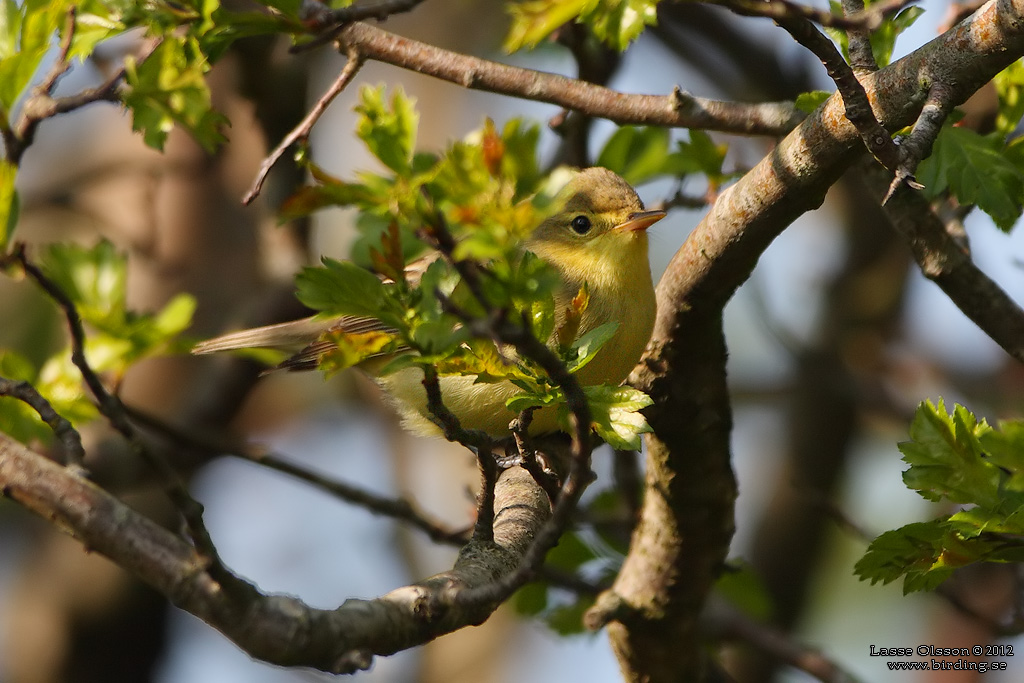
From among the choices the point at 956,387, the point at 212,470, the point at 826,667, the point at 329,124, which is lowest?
the point at 826,667

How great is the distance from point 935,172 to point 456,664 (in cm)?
674

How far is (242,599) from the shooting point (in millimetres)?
2002

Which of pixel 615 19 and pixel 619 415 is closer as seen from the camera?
pixel 619 415

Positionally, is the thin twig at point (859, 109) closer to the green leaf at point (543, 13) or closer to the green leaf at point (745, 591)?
the green leaf at point (543, 13)

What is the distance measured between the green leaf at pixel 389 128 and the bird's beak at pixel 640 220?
1.81 metres

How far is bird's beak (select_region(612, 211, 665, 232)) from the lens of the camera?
15.5 feet

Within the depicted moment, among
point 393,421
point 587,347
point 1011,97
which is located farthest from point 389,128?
point 393,421

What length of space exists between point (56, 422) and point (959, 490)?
238cm

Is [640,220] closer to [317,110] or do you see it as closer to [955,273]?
[955,273]

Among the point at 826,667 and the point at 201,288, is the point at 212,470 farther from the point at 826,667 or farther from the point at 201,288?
the point at 826,667

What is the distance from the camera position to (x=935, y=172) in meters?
3.18

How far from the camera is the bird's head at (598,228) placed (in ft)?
15.7

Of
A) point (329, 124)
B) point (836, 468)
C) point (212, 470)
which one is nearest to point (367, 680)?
point (212, 470)

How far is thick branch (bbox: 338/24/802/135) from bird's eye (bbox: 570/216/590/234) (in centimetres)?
123
